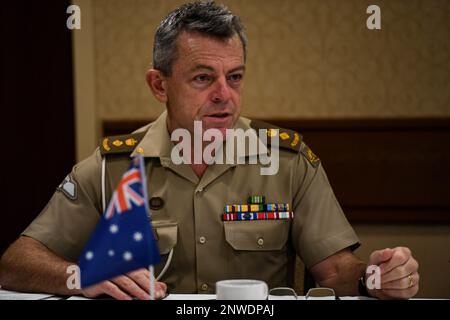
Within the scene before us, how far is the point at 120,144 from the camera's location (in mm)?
1726

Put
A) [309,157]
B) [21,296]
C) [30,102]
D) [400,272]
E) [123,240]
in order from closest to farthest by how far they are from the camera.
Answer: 1. [123,240]
2. [400,272]
3. [21,296]
4. [309,157]
5. [30,102]

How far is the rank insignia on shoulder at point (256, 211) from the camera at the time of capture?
1.62 meters

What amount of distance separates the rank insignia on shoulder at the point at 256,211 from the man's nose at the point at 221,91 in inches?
11.5

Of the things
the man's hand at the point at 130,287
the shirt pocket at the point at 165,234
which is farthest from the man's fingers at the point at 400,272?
the shirt pocket at the point at 165,234

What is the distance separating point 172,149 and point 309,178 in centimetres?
A: 39

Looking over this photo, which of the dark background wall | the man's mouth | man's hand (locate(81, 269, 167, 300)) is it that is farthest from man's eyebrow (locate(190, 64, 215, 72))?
the dark background wall

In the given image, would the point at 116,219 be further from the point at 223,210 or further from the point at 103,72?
the point at 103,72

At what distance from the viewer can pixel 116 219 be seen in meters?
0.95

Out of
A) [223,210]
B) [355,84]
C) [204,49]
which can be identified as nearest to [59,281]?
[223,210]

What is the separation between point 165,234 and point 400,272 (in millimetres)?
626

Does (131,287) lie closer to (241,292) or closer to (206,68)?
(241,292)

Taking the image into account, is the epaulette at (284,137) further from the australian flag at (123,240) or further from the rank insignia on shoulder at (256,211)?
the australian flag at (123,240)

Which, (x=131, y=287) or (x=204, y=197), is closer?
(x=131, y=287)

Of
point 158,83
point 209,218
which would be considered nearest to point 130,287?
point 209,218
